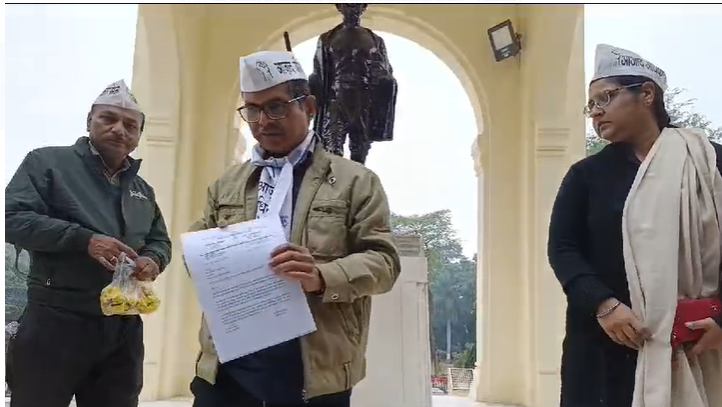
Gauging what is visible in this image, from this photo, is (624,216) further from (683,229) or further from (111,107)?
(111,107)

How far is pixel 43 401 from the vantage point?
1651 millimetres

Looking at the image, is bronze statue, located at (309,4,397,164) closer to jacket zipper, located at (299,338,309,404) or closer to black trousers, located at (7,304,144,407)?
black trousers, located at (7,304,144,407)

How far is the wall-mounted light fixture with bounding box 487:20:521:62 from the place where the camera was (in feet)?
20.0

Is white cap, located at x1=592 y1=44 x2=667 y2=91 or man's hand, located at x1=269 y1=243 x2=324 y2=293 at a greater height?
white cap, located at x1=592 y1=44 x2=667 y2=91

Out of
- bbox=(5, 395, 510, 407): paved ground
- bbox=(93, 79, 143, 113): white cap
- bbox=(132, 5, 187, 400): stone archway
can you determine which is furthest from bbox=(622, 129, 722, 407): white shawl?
bbox=(132, 5, 187, 400): stone archway

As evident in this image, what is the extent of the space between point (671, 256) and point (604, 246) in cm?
13

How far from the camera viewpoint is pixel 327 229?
130cm

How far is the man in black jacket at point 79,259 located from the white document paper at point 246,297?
0.51 m

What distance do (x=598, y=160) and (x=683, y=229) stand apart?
0.23m

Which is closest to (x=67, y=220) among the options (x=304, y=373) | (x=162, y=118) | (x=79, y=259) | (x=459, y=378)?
(x=79, y=259)

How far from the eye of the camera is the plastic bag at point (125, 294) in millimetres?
1622

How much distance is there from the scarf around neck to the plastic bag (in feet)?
1.54

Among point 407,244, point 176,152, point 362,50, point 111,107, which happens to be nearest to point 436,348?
point 176,152

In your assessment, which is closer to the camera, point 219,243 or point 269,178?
point 219,243
